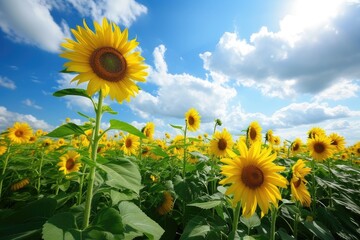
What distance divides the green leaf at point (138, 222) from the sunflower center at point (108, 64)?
3.72 feet

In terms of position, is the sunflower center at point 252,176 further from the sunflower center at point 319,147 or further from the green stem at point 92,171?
the sunflower center at point 319,147

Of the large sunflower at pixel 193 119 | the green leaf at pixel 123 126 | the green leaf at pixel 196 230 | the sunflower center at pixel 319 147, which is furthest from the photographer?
the large sunflower at pixel 193 119

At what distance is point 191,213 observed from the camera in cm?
354

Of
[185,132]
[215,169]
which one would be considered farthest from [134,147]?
[215,169]

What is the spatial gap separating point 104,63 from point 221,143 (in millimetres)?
3337

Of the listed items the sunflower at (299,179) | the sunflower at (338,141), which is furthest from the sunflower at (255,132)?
the sunflower at (299,179)

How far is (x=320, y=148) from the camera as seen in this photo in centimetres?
525

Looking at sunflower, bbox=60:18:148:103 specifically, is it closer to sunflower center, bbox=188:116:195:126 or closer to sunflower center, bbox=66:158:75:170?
sunflower center, bbox=66:158:75:170

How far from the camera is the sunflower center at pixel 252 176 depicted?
2.62 metres

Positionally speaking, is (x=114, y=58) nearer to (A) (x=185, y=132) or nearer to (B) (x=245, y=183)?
(B) (x=245, y=183)

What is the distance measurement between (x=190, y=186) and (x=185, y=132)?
1372 mm

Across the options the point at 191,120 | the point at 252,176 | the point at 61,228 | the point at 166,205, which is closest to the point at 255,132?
the point at 191,120

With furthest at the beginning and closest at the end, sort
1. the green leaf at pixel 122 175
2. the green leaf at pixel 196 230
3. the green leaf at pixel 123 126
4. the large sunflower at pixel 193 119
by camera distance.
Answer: the large sunflower at pixel 193 119 → the green leaf at pixel 196 230 → the green leaf at pixel 123 126 → the green leaf at pixel 122 175

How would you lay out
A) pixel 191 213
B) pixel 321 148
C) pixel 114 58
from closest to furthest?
1. pixel 114 58
2. pixel 191 213
3. pixel 321 148
